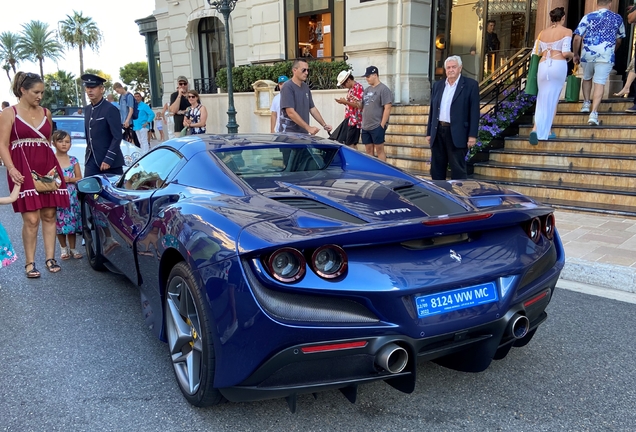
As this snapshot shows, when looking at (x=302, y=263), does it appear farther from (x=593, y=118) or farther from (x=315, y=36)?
(x=315, y=36)

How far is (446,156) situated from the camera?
671 centimetres

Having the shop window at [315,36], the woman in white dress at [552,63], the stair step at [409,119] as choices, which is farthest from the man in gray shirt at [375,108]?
the shop window at [315,36]

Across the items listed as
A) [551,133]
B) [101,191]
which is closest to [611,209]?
[551,133]

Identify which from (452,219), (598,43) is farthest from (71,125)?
(598,43)

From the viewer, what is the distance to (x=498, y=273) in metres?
2.35

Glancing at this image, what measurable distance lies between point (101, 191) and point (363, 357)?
3034 mm

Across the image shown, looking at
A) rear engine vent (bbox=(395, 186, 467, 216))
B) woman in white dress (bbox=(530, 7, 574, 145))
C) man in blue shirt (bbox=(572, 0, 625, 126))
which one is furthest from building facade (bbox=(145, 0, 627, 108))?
rear engine vent (bbox=(395, 186, 467, 216))

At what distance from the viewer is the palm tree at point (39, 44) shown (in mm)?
63812

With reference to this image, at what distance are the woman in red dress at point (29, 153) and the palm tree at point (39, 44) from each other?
68826mm

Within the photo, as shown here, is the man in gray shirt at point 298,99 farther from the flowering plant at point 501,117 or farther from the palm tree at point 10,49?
the palm tree at point 10,49

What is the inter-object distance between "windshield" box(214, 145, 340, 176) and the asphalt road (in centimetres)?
129

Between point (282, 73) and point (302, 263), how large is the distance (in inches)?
506

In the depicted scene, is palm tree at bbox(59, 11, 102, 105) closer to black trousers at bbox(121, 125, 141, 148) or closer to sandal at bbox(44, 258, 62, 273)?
black trousers at bbox(121, 125, 141, 148)

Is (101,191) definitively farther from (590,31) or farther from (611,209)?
(590,31)
